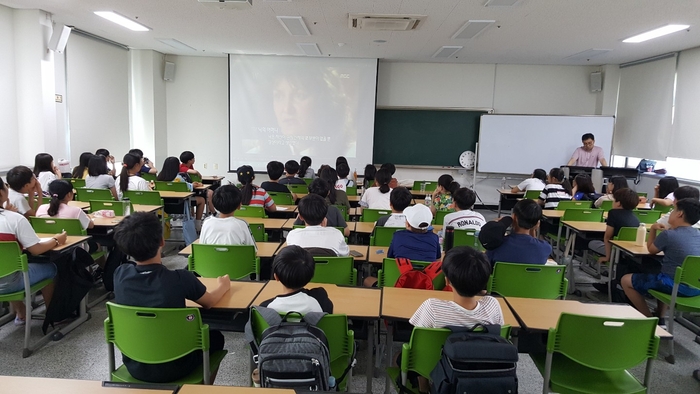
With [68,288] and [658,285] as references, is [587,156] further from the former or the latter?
[68,288]

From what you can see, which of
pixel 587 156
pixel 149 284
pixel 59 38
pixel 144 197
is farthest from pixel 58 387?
pixel 587 156

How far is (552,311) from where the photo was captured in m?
2.36

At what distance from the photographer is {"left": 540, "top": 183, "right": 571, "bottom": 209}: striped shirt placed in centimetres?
594

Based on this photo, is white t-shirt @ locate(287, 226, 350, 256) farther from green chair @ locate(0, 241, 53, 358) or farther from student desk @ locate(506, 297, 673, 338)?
green chair @ locate(0, 241, 53, 358)

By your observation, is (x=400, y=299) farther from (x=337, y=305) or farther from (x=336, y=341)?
(x=336, y=341)

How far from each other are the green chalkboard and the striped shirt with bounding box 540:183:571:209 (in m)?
3.81

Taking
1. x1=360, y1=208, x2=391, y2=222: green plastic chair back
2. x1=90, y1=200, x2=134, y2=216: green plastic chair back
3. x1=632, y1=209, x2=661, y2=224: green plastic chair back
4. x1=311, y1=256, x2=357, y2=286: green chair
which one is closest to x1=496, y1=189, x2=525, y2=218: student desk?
x1=632, y1=209, x2=661, y2=224: green plastic chair back

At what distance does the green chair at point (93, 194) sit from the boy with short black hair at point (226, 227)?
2608mm

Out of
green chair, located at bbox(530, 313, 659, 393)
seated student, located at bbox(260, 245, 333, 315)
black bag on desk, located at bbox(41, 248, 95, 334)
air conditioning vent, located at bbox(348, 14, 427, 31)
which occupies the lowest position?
black bag on desk, located at bbox(41, 248, 95, 334)

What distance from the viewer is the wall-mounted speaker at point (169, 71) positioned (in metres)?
9.62

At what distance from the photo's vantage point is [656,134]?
322 inches

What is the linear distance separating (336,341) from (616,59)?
30.0 feet

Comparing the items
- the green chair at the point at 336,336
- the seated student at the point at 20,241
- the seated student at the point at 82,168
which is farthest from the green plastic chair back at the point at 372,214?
the seated student at the point at 82,168

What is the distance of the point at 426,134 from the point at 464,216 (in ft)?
20.2
